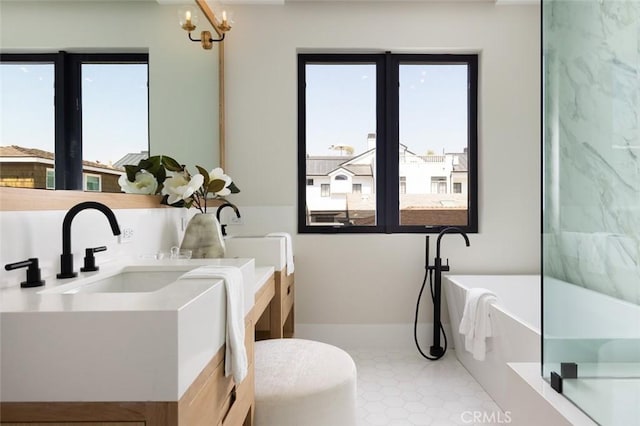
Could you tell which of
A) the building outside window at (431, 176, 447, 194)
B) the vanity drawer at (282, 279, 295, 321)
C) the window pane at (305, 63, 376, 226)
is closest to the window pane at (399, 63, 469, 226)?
the building outside window at (431, 176, 447, 194)

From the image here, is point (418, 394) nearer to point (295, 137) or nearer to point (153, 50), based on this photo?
point (295, 137)

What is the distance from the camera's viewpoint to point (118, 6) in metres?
A: 1.41

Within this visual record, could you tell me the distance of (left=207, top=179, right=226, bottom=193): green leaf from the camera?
1938 millimetres

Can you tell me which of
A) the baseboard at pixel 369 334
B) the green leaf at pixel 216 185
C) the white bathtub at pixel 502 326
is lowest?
the baseboard at pixel 369 334

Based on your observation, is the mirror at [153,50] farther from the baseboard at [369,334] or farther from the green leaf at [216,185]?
the baseboard at [369,334]

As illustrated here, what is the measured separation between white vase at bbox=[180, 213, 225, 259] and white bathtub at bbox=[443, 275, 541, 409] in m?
1.30

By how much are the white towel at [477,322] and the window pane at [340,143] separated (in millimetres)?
1049

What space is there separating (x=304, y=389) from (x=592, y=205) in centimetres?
108

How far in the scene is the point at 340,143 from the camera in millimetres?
3172

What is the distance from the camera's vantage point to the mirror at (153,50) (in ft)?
3.33

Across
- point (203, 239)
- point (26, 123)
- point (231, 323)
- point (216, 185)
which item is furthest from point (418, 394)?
point (26, 123)

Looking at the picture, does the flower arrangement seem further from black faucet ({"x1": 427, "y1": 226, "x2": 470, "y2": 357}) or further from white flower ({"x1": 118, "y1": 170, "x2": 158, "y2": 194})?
black faucet ({"x1": 427, "y1": 226, "x2": 470, "y2": 357})

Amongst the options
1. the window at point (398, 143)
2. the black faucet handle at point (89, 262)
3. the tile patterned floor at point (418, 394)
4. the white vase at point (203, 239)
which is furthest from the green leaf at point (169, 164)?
the tile patterned floor at point (418, 394)

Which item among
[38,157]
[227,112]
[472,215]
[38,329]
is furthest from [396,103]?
[38,329]
